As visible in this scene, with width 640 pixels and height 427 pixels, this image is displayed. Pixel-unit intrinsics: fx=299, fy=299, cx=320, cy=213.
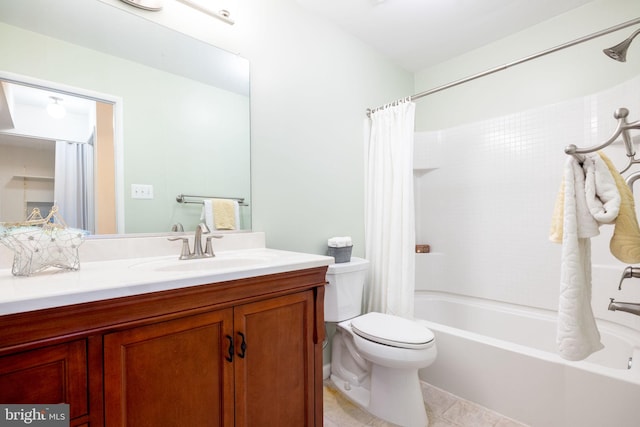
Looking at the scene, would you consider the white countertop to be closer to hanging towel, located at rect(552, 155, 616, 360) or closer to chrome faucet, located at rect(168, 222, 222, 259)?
chrome faucet, located at rect(168, 222, 222, 259)

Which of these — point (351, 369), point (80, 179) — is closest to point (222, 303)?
point (80, 179)

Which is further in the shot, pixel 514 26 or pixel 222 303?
pixel 514 26

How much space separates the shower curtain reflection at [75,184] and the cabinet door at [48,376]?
633mm

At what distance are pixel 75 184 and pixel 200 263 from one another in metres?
0.56

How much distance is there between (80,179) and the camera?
1.18m

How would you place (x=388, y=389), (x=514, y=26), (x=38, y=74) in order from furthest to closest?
(x=514, y=26) < (x=388, y=389) < (x=38, y=74)

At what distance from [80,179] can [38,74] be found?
15.6 inches

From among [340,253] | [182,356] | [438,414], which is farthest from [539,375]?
[182,356]

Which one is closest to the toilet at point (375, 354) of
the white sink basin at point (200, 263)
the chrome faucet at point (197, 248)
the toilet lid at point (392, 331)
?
the toilet lid at point (392, 331)

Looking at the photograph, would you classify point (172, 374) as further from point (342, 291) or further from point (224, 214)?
point (342, 291)

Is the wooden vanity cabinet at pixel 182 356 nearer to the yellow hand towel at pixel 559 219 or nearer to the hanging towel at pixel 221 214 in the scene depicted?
the hanging towel at pixel 221 214

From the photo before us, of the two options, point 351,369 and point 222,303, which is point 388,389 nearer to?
point 351,369

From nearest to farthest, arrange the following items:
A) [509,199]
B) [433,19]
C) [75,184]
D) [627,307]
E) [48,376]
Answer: [48,376] < [627,307] < [75,184] < [433,19] < [509,199]

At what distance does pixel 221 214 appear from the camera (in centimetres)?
154
